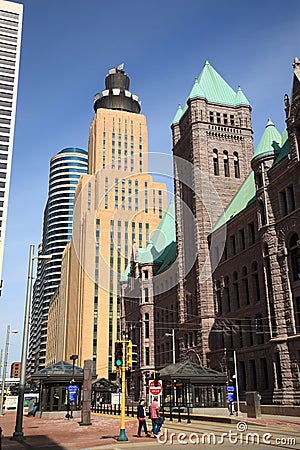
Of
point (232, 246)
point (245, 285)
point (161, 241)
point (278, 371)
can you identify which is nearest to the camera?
point (278, 371)

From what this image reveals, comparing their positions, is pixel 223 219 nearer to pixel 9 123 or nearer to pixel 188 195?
pixel 188 195

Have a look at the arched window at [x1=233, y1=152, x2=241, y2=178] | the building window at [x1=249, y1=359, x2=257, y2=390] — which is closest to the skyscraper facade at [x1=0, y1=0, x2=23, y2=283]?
the arched window at [x1=233, y1=152, x2=241, y2=178]

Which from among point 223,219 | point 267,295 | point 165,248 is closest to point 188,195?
point 223,219

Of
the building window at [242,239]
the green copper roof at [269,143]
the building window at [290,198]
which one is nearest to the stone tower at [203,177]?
the building window at [242,239]

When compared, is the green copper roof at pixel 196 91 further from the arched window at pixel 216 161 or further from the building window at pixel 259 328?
the building window at pixel 259 328

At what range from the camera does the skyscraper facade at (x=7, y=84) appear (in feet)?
398

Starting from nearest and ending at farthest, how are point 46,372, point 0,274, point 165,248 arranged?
point 46,372 < point 165,248 < point 0,274

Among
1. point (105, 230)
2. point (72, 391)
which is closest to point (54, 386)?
point (72, 391)

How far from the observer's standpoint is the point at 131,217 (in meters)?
134

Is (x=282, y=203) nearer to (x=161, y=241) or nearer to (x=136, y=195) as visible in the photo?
(x=161, y=241)

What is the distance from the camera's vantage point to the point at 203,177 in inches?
2717

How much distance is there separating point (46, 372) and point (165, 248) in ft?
168

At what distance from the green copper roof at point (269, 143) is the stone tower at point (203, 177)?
50.2 ft

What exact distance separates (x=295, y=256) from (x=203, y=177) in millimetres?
27661
